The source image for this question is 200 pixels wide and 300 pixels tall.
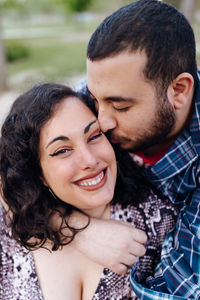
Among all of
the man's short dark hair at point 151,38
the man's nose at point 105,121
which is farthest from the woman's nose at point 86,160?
the man's short dark hair at point 151,38

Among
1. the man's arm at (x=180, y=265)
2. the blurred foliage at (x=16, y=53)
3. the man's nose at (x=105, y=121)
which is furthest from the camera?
the blurred foliage at (x=16, y=53)

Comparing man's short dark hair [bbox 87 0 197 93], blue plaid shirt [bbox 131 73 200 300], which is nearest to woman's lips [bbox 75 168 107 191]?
blue plaid shirt [bbox 131 73 200 300]

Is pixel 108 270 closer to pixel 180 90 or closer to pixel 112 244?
pixel 112 244

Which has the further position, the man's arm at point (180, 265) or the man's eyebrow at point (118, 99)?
the man's eyebrow at point (118, 99)

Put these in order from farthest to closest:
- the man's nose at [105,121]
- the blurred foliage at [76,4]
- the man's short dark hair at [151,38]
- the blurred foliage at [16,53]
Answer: the blurred foliage at [76,4], the blurred foliage at [16,53], the man's nose at [105,121], the man's short dark hair at [151,38]

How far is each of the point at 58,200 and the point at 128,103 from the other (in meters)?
0.77

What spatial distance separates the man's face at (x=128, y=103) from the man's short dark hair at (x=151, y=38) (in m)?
0.05

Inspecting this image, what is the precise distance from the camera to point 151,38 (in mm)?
1951

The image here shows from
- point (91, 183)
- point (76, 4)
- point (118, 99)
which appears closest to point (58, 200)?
point (91, 183)

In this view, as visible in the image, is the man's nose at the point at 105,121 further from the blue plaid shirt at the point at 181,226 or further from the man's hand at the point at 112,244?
the man's hand at the point at 112,244

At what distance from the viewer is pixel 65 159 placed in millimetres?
1897

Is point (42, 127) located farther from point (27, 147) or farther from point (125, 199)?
point (125, 199)

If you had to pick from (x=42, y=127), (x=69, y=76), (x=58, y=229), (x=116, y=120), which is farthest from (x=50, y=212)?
(x=69, y=76)

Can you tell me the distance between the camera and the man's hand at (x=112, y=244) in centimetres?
195
